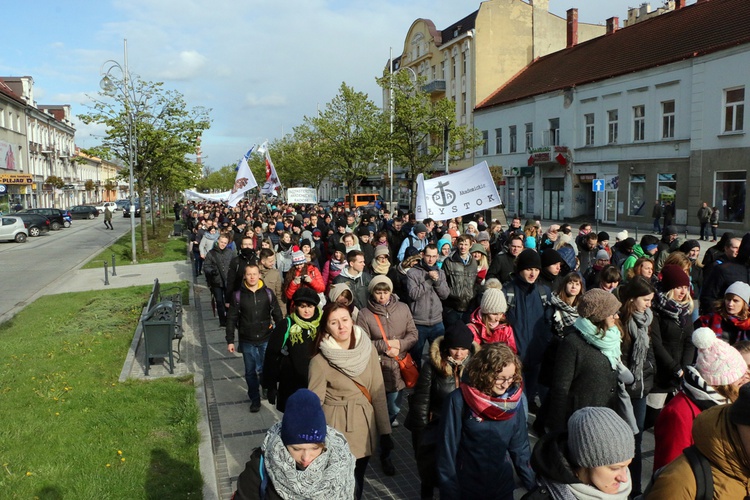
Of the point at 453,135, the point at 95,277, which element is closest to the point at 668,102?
the point at 453,135

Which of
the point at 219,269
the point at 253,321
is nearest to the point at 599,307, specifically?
the point at 253,321

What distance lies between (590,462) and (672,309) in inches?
127

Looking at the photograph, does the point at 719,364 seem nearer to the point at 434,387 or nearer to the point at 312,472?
the point at 434,387

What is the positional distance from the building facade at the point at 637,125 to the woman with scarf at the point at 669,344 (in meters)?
24.9

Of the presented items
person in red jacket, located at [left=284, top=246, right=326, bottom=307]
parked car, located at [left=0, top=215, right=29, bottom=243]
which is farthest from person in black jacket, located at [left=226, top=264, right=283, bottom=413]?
parked car, located at [left=0, top=215, right=29, bottom=243]

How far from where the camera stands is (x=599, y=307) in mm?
4410

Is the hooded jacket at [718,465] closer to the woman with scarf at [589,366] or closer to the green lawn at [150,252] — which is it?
the woman with scarf at [589,366]

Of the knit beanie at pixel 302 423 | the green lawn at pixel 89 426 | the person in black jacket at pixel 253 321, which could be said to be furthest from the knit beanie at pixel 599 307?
the person in black jacket at pixel 253 321

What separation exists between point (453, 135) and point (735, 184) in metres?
12.9

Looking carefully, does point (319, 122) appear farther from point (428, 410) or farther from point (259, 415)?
point (428, 410)

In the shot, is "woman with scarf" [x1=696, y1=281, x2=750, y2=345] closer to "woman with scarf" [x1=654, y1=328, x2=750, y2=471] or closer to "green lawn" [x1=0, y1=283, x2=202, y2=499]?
"woman with scarf" [x1=654, y1=328, x2=750, y2=471]

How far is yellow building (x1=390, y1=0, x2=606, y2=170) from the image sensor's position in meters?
48.3

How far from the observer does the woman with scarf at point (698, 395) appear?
3238mm

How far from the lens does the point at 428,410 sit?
4.49 metres
